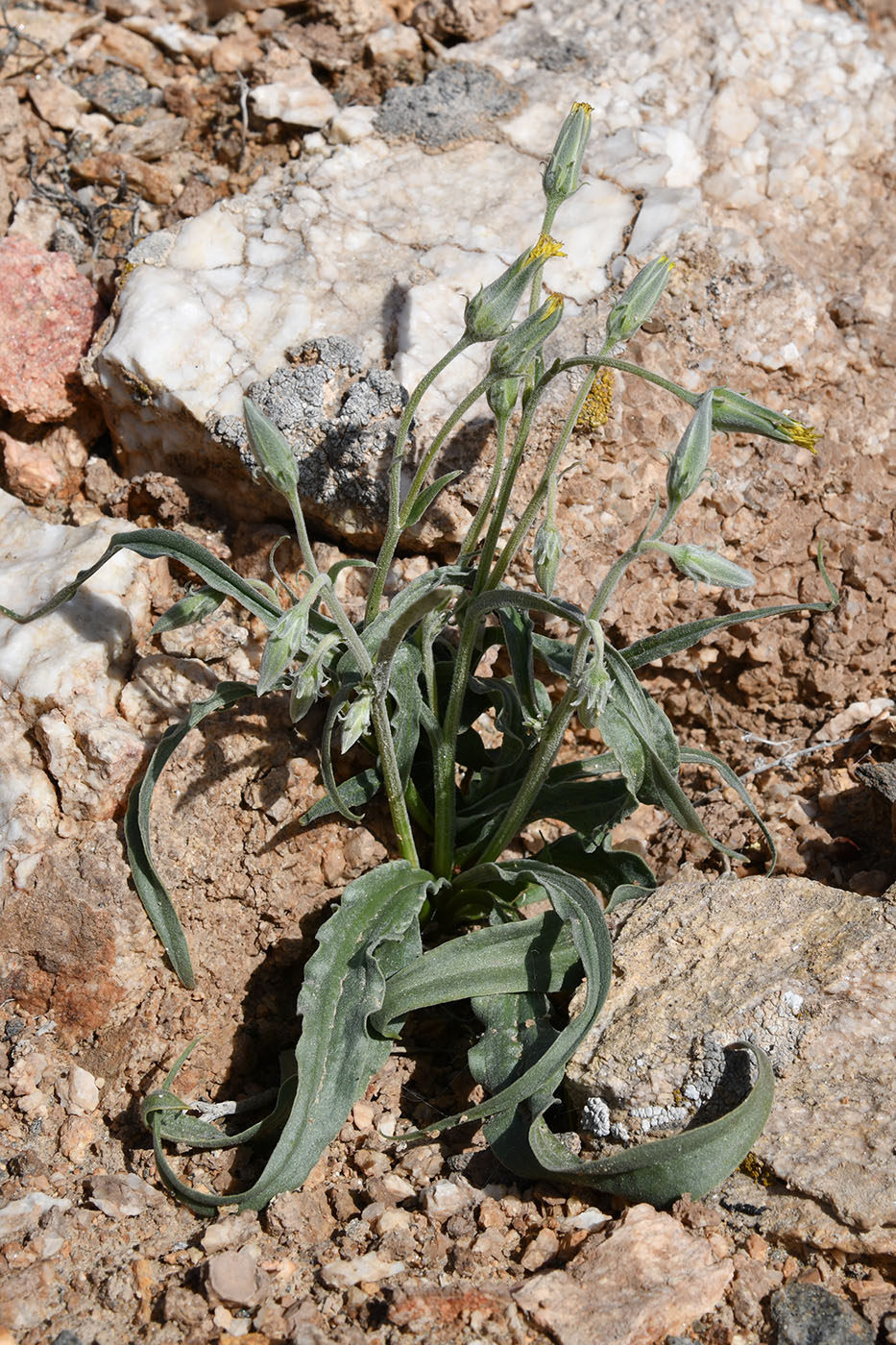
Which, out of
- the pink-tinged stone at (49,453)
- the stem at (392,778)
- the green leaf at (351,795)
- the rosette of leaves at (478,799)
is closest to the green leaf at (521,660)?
the rosette of leaves at (478,799)

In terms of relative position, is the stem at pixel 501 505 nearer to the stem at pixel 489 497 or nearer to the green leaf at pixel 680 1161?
the stem at pixel 489 497

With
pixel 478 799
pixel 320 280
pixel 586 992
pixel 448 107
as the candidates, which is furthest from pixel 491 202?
pixel 586 992

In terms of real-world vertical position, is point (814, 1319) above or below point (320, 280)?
below

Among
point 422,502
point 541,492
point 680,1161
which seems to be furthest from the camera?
point 422,502

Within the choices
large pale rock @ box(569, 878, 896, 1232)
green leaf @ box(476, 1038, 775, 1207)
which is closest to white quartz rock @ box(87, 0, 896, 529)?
large pale rock @ box(569, 878, 896, 1232)

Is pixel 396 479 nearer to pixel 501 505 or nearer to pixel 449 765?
pixel 501 505

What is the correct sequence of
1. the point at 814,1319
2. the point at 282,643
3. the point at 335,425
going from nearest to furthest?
1. the point at 814,1319
2. the point at 282,643
3. the point at 335,425

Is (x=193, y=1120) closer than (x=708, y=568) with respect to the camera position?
No
